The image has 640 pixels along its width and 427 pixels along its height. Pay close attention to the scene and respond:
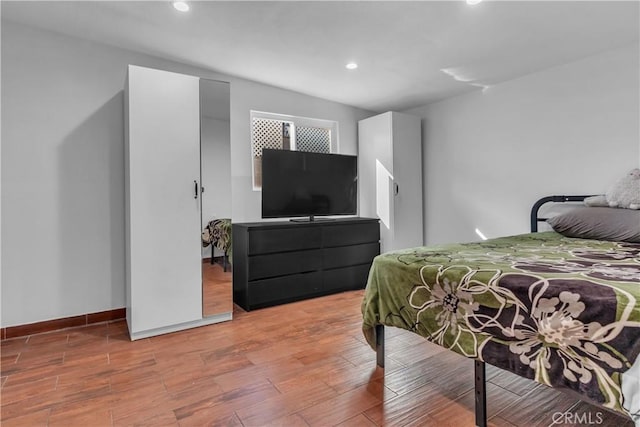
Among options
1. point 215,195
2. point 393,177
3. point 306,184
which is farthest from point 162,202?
point 393,177

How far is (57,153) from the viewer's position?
275 centimetres

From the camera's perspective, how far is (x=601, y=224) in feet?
8.07

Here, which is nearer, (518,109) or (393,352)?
(393,352)

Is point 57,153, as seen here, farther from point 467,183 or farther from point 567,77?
point 567,77

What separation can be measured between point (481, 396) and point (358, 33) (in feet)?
8.38

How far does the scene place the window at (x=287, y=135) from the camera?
151 inches

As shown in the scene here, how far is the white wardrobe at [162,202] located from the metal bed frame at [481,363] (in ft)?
5.19

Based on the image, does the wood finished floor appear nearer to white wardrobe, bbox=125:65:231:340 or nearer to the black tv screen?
white wardrobe, bbox=125:65:231:340

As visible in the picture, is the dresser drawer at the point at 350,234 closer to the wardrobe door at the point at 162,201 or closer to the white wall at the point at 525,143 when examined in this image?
the white wall at the point at 525,143

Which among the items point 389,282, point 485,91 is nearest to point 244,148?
point 389,282

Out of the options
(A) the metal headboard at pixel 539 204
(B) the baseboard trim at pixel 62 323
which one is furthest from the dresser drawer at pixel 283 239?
(A) the metal headboard at pixel 539 204

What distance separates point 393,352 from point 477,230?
2313 millimetres

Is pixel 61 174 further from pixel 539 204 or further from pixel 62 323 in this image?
pixel 539 204

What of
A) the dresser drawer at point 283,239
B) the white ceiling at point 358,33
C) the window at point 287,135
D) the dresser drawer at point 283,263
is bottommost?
the dresser drawer at point 283,263
